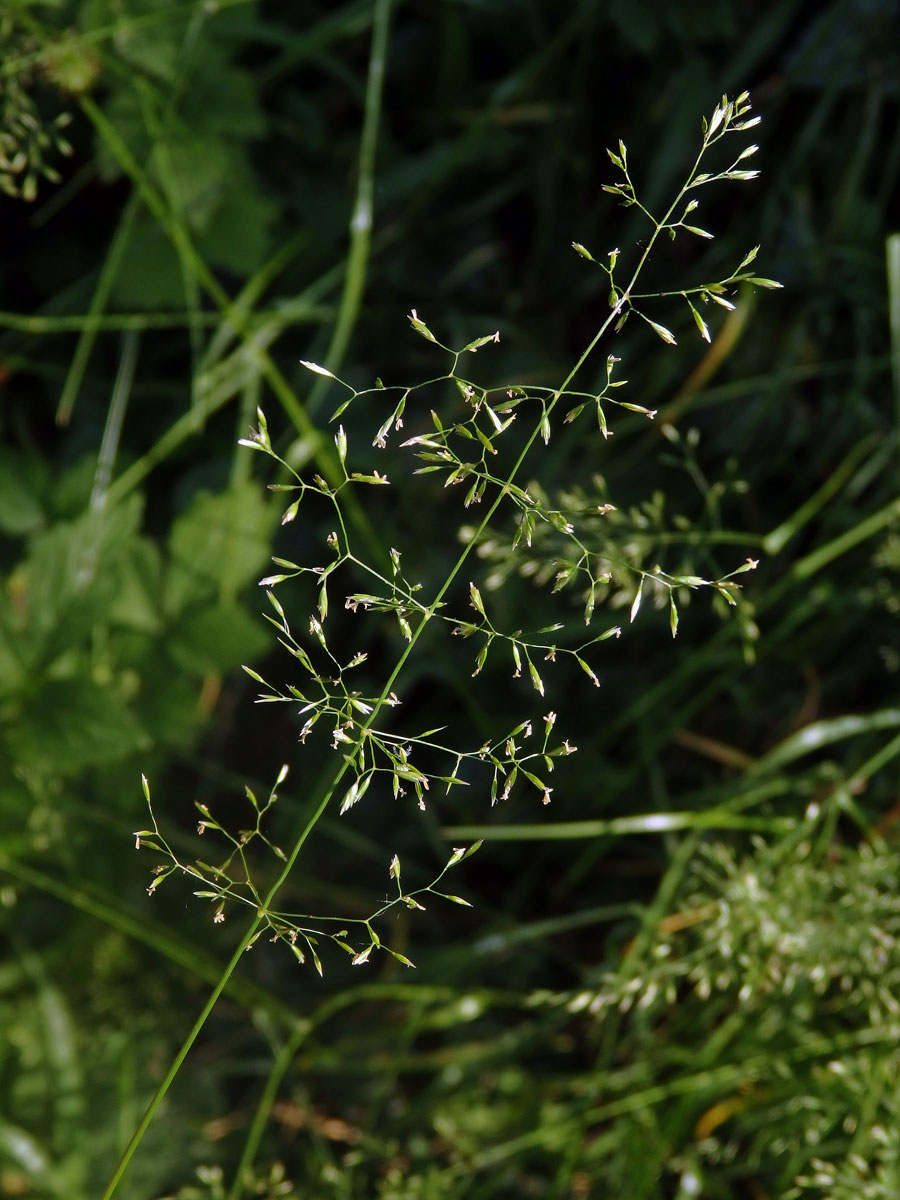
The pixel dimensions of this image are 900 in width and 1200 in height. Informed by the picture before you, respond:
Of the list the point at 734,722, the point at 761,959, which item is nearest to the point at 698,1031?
the point at 761,959

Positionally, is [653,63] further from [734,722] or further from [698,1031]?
[698,1031]

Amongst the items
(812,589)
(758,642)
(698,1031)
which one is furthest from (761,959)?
(812,589)

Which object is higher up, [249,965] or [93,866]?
[93,866]

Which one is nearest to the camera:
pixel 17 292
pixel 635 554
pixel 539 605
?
pixel 635 554

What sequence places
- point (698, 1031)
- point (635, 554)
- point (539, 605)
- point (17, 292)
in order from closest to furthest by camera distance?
point (635, 554) < point (698, 1031) < point (539, 605) < point (17, 292)

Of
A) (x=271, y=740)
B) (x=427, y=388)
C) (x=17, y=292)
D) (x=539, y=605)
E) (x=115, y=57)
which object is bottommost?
(x=271, y=740)

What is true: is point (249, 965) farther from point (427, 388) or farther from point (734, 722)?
point (427, 388)

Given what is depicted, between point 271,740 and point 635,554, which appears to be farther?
point 271,740
